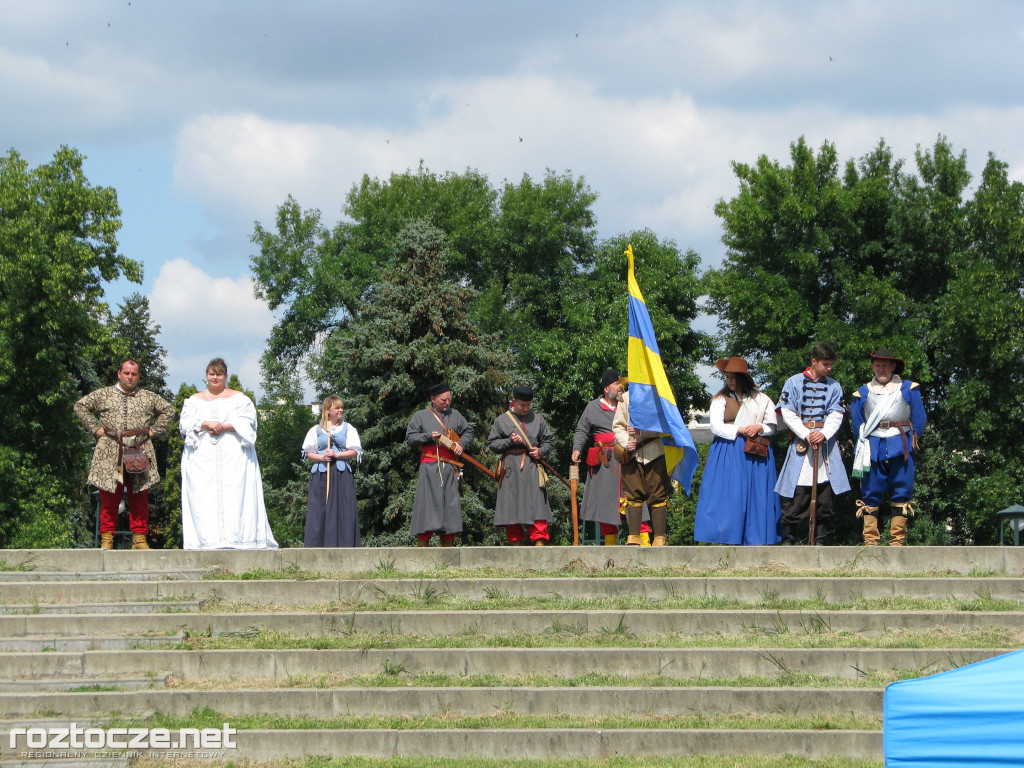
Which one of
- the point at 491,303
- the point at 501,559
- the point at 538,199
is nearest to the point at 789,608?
the point at 501,559

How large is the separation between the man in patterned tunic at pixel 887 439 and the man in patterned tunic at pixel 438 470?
163 inches

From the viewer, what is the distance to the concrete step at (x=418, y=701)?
7727 millimetres

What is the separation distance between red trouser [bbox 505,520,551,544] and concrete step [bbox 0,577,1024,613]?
3359 millimetres

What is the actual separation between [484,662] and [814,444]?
14.8 ft

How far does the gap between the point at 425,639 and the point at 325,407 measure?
398cm

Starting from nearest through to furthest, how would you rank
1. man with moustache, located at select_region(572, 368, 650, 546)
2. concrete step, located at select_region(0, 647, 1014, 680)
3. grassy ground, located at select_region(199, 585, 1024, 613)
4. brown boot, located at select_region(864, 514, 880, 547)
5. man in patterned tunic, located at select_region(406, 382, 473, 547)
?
concrete step, located at select_region(0, 647, 1014, 680), grassy ground, located at select_region(199, 585, 1024, 613), brown boot, located at select_region(864, 514, 880, 547), man in patterned tunic, located at select_region(406, 382, 473, 547), man with moustache, located at select_region(572, 368, 650, 546)

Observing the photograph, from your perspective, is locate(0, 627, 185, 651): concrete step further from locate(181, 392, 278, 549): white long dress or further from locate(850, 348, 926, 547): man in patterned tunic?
locate(850, 348, 926, 547): man in patterned tunic

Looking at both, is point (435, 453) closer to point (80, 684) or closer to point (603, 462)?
point (603, 462)

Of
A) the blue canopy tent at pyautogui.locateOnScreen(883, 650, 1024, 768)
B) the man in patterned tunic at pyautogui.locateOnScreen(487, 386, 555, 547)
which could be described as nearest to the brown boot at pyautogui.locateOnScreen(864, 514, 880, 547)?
the man in patterned tunic at pyautogui.locateOnScreen(487, 386, 555, 547)

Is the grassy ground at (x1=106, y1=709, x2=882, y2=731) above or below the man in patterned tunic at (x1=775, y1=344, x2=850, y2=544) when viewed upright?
below

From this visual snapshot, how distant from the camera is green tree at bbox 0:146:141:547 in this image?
28531mm

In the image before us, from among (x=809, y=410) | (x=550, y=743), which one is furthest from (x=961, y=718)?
(x=809, y=410)

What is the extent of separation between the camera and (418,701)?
25.8 feet
